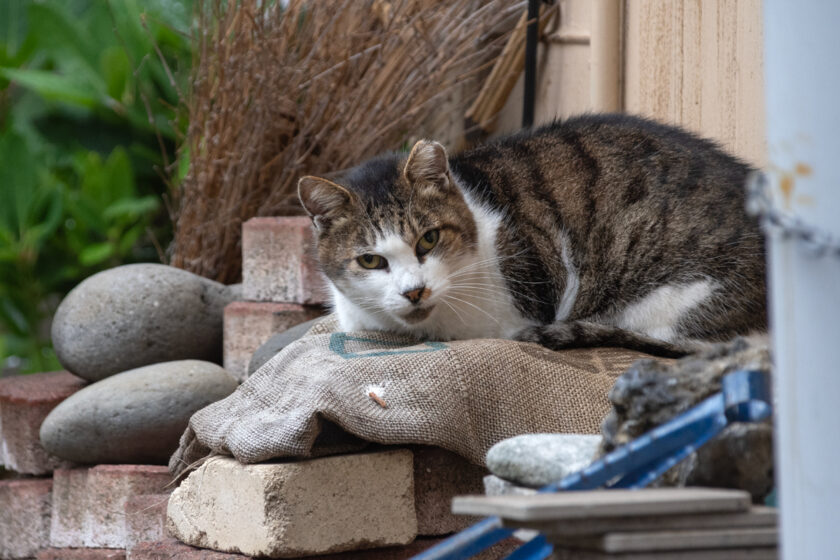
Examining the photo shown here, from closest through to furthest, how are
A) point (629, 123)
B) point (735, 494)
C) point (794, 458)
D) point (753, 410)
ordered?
point (794, 458) → point (735, 494) → point (753, 410) → point (629, 123)

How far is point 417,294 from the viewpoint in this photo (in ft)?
8.16

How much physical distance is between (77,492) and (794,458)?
300cm

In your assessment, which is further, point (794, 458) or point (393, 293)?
point (393, 293)

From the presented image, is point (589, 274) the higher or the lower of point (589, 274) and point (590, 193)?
the lower

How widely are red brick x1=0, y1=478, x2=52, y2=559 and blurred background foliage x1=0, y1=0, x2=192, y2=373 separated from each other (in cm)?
196

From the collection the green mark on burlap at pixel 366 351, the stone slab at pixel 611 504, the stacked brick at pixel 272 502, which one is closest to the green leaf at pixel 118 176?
the stacked brick at pixel 272 502

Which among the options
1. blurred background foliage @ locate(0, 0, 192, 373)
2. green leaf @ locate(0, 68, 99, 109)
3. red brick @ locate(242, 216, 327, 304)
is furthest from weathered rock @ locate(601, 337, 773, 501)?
green leaf @ locate(0, 68, 99, 109)

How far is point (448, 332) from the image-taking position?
2.71 meters

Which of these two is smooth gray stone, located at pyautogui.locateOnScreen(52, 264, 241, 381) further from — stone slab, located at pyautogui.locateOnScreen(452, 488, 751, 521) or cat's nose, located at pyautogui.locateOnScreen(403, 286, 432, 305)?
stone slab, located at pyautogui.locateOnScreen(452, 488, 751, 521)

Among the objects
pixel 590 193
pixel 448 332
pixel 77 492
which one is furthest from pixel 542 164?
pixel 77 492

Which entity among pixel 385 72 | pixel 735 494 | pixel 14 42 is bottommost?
pixel 735 494

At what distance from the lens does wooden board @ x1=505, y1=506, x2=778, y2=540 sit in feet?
3.68

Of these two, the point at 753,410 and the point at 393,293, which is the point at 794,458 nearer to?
the point at 753,410

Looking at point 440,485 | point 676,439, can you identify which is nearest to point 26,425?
point 440,485
